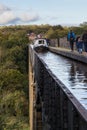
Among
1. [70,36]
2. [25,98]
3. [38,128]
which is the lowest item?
[25,98]

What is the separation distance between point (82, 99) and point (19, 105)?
46.4 meters

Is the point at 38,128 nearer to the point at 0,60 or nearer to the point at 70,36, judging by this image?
the point at 70,36

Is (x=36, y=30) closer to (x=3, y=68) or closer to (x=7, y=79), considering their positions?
(x=3, y=68)

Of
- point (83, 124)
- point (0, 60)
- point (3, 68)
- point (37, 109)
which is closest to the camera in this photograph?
point (83, 124)

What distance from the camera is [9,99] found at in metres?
54.1

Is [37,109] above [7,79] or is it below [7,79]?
above

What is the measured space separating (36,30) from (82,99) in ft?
456

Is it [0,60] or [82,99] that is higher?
[82,99]

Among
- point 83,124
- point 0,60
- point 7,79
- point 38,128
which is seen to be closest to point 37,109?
point 38,128

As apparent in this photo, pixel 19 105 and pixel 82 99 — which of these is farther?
pixel 19 105

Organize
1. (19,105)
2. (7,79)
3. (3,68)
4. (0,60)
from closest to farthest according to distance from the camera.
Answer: (19,105) → (7,79) → (3,68) → (0,60)

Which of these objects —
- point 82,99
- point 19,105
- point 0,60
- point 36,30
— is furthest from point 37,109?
point 36,30

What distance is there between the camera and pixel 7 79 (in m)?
64.1

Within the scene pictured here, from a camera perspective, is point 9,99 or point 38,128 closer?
point 38,128
